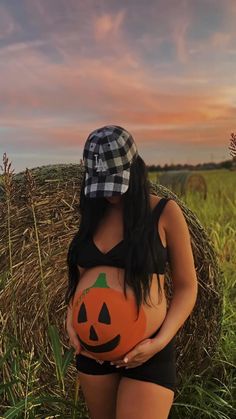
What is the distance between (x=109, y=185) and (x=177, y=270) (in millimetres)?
408

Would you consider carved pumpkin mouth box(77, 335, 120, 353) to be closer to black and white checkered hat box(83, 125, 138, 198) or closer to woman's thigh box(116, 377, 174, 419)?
woman's thigh box(116, 377, 174, 419)

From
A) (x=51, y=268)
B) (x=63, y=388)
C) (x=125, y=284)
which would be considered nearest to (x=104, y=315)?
(x=125, y=284)

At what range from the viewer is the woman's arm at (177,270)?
240cm

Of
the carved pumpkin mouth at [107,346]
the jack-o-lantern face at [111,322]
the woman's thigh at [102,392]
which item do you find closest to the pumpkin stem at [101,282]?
the jack-o-lantern face at [111,322]

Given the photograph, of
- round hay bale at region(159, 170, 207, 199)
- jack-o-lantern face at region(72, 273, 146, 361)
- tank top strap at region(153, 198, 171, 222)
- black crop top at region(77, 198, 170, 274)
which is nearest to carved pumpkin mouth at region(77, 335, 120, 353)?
jack-o-lantern face at region(72, 273, 146, 361)

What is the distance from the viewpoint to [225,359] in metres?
4.11

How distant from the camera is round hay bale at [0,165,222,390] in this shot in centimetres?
376

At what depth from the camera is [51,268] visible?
12.7 ft

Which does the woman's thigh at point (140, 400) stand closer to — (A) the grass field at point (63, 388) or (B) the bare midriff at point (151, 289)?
(B) the bare midriff at point (151, 289)

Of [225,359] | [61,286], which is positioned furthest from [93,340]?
[225,359]

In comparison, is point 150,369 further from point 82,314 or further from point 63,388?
point 63,388

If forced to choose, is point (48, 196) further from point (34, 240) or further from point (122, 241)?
point (122, 241)

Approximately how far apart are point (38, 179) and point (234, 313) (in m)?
1.63

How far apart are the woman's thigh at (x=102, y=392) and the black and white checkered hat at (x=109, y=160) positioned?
2.21 ft
